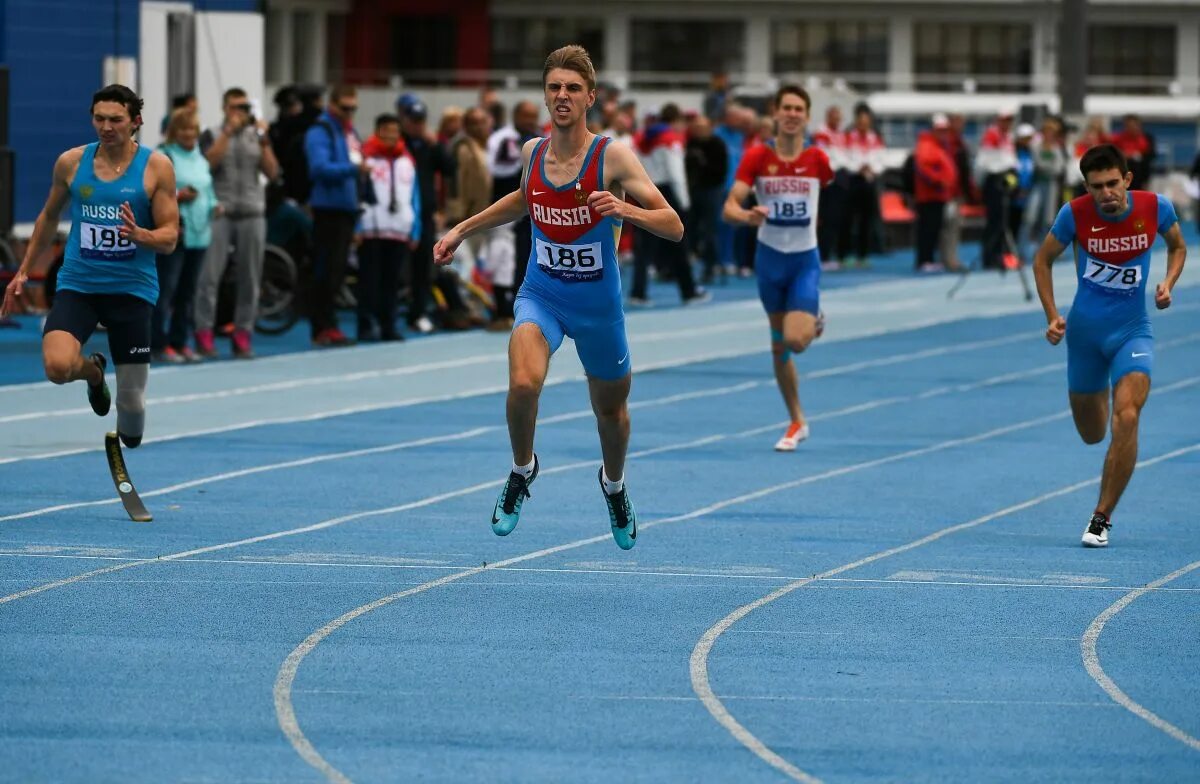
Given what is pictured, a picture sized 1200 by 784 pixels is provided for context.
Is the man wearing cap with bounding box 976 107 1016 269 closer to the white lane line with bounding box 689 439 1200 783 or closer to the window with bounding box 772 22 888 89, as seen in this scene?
the white lane line with bounding box 689 439 1200 783

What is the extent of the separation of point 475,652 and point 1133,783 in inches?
100

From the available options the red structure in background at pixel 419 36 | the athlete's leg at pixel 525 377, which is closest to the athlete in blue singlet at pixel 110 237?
the athlete's leg at pixel 525 377

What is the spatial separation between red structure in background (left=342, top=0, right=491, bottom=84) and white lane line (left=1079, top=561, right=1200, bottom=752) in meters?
59.8

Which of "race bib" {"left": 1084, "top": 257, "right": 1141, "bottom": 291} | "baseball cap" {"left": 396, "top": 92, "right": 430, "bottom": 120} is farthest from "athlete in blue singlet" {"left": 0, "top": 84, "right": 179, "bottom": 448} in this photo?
"baseball cap" {"left": 396, "top": 92, "right": 430, "bottom": 120}

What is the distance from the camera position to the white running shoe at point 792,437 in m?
14.8

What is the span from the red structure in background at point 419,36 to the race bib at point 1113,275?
5828cm

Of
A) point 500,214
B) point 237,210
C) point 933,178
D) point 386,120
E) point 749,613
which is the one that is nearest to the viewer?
point 749,613

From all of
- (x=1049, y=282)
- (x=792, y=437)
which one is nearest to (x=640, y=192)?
(x=1049, y=282)

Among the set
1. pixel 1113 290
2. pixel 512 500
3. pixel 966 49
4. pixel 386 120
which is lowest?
pixel 512 500

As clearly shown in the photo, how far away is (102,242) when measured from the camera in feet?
36.4

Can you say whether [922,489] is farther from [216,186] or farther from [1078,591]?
[216,186]

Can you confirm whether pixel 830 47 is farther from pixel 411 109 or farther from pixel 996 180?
pixel 411 109

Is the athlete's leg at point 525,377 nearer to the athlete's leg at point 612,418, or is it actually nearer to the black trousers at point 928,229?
the athlete's leg at point 612,418

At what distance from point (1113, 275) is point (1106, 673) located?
3.54m
